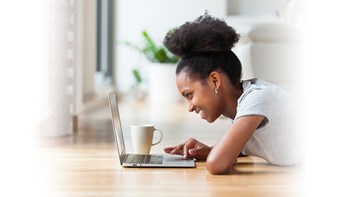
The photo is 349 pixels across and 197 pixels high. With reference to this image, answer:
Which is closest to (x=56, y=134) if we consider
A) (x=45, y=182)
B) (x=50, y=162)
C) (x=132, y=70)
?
(x=50, y=162)

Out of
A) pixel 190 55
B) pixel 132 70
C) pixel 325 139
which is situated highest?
pixel 190 55

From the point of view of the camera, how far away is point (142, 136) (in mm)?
2340

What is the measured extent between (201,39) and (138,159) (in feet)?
1.62

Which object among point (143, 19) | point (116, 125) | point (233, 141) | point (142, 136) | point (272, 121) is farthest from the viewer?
point (143, 19)

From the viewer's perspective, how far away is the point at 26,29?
9.43 ft

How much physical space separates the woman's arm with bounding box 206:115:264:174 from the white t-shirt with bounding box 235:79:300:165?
25 mm

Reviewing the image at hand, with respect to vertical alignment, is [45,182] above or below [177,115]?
above

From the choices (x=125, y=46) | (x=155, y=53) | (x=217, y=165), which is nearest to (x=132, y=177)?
(x=217, y=165)

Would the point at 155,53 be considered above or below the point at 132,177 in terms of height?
below

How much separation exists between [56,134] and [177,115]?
1664 millimetres

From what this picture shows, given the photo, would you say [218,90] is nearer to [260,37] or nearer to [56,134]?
[56,134]

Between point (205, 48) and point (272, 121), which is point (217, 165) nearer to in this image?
point (272, 121)

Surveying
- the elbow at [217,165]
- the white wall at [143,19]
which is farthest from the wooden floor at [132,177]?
the white wall at [143,19]

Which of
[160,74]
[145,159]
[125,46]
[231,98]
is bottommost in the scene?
[160,74]
